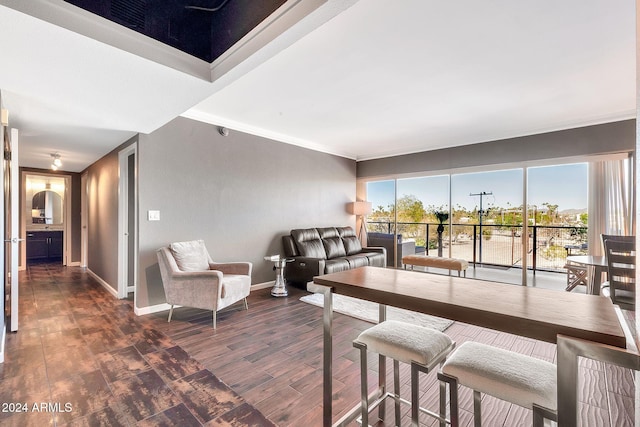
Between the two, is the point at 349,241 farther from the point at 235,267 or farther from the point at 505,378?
the point at 505,378

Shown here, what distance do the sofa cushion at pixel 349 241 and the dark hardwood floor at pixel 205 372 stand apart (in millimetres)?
2466

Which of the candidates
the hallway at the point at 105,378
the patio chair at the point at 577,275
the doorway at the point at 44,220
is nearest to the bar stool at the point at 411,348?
the hallway at the point at 105,378

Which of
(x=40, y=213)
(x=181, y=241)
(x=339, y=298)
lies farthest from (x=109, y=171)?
(x=40, y=213)

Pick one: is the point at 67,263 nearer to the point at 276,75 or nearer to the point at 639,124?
the point at 276,75

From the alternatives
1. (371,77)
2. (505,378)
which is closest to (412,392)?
(505,378)

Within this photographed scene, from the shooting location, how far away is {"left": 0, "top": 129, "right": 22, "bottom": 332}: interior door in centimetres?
287

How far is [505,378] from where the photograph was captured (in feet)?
3.44

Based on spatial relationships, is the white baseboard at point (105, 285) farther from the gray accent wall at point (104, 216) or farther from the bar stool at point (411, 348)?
the bar stool at point (411, 348)

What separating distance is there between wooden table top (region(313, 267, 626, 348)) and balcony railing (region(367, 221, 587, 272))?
4.57 m

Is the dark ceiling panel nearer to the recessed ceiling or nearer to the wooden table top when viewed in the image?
the recessed ceiling

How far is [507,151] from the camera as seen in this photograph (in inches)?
195

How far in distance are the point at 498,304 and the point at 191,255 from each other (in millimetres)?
3322

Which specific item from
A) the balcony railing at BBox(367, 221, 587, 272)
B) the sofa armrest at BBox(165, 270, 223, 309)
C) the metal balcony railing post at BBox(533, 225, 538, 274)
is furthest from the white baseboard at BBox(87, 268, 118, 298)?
the metal balcony railing post at BBox(533, 225, 538, 274)

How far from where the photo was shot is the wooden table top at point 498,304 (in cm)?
86
